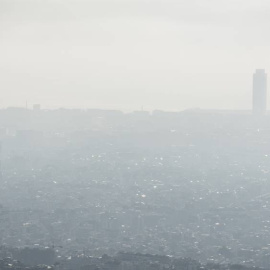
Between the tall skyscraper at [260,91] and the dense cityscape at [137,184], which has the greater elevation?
the tall skyscraper at [260,91]

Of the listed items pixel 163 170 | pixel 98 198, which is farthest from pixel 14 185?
pixel 163 170

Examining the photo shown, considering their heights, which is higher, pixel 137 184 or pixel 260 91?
pixel 260 91

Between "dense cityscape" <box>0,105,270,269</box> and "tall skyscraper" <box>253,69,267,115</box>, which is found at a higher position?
"tall skyscraper" <box>253,69,267,115</box>

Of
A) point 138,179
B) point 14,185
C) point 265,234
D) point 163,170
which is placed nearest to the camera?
point 265,234

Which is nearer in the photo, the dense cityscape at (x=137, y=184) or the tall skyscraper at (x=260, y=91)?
the dense cityscape at (x=137, y=184)

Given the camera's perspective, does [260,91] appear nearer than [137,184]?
No

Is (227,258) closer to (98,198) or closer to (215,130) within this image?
(98,198)

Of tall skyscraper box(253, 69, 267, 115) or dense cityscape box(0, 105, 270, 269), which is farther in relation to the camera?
tall skyscraper box(253, 69, 267, 115)

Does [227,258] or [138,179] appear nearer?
[227,258]
